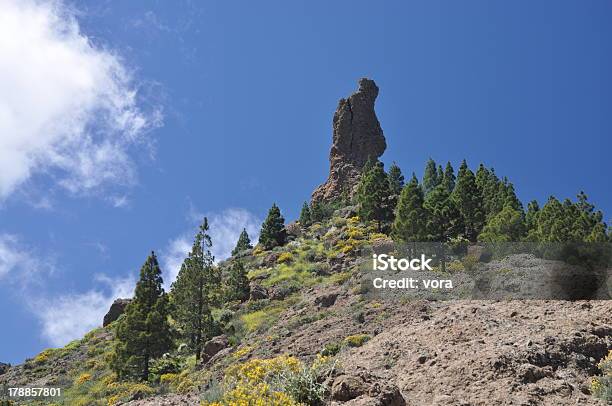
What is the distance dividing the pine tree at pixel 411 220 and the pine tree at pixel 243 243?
35.0 metres

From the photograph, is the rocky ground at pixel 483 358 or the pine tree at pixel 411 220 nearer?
the rocky ground at pixel 483 358

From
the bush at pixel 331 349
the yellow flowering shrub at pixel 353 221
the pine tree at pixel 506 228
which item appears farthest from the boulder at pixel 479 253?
the yellow flowering shrub at pixel 353 221

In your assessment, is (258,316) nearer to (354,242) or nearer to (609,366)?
(354,242)

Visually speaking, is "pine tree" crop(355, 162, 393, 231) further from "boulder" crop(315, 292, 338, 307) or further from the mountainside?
"boulder" crop(315, 292, 338, 307)

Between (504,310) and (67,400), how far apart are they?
2397 centimetres

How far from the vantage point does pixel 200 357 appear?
33406 millimetres

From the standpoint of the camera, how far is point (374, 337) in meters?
18.0

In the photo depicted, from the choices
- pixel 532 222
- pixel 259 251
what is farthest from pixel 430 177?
pixel 532 222

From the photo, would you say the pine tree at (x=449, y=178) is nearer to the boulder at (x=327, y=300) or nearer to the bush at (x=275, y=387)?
the boulder at (x=327, y=300)

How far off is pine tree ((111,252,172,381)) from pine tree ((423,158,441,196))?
60705 millimetres

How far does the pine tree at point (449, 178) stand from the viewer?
80.1 metres

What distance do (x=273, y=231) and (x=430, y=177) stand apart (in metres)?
31.7

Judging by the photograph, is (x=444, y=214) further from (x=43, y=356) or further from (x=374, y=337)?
(x=43, y=356)

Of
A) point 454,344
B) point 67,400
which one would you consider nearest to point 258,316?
point 67,400
